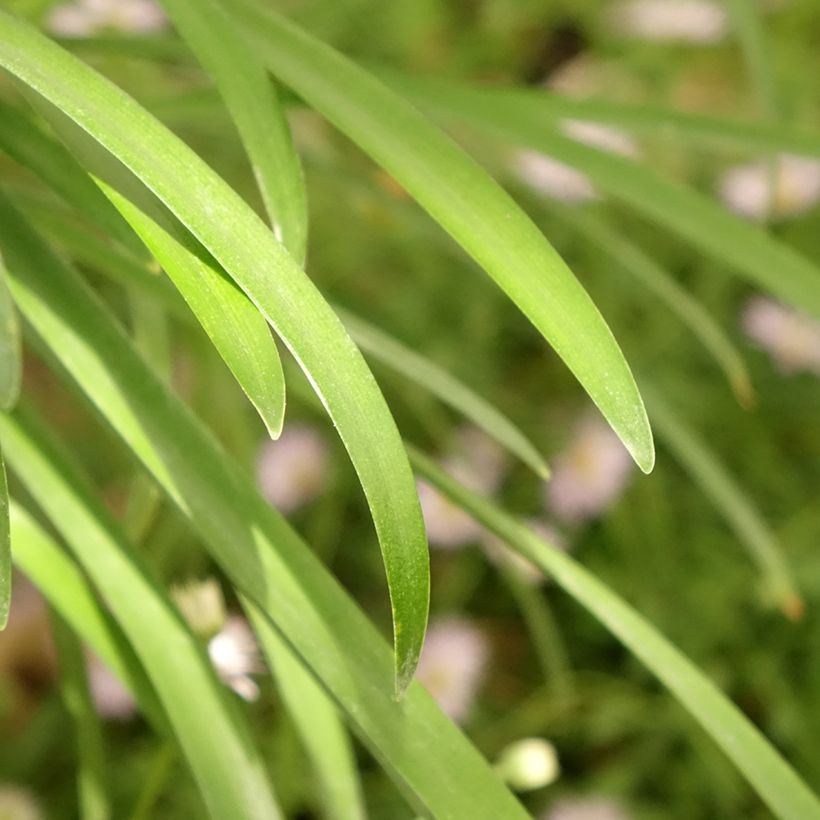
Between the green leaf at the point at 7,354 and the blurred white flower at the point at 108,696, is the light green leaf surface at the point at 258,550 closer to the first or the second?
the green leaf at the point at 7,354

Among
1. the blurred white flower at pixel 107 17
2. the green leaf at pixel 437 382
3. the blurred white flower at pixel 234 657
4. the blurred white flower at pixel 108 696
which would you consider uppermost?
the blurred white flower at pixel 107 17

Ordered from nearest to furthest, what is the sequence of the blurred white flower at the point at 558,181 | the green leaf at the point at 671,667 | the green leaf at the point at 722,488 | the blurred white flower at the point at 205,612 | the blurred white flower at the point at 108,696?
the green leaf at the point at 671,667 < the blurred white flower at the point at 205,612 < the green leaf at the point at 722,488 < the blurred white flower at the point at 108,696 < the blurred white flower at the point at 558,181

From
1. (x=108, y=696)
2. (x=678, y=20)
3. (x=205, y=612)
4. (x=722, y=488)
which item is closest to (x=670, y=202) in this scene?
(x=722, y=488)

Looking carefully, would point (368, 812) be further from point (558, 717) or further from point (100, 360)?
point (100, 360)

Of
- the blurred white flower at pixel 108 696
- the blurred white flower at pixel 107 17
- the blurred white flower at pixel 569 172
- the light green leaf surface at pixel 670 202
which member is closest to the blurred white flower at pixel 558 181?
the blurred white flower at pixel 569 172

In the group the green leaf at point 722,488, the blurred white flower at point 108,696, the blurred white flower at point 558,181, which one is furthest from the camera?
the blurred white flower at point 558,181

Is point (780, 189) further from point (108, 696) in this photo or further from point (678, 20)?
point (108, 696)

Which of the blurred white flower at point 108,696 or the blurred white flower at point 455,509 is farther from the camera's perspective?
the blurred white flower at point 455,509
